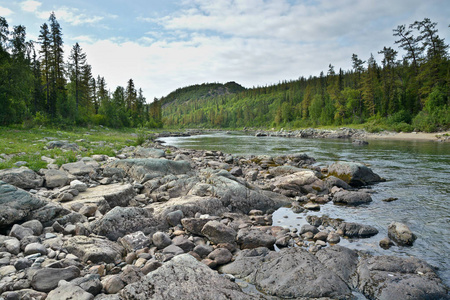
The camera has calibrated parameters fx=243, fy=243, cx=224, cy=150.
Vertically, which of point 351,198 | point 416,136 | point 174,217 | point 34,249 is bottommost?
point 351,198

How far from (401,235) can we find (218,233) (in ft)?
17.1

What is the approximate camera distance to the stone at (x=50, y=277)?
3.98 meters

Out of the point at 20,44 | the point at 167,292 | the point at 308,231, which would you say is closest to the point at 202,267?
the point at 167,292

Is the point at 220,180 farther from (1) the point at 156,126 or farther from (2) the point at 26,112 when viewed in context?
(1) the point at 156,126

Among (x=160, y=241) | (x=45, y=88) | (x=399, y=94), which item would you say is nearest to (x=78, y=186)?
(x=160, y=241)

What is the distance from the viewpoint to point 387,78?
72.6 metres

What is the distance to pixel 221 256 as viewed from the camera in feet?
19.3

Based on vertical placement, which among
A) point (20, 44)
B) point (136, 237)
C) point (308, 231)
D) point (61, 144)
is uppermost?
point (20, 44)

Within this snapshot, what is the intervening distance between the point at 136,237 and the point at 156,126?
3758 inches

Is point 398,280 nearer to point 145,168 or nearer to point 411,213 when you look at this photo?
point 411,213

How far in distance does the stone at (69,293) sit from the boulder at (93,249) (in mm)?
1161

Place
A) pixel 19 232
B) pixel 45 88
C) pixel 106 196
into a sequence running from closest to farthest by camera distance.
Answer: pixel 19 232 < pixel 106 196 < pixel 45 88

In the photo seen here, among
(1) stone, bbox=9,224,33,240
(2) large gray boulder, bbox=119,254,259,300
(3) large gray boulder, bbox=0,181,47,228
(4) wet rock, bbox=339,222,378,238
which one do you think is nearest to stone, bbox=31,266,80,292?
(2) large gray boulder, bbox=119,254,259,300

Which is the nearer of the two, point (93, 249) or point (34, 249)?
point (34, 249)
